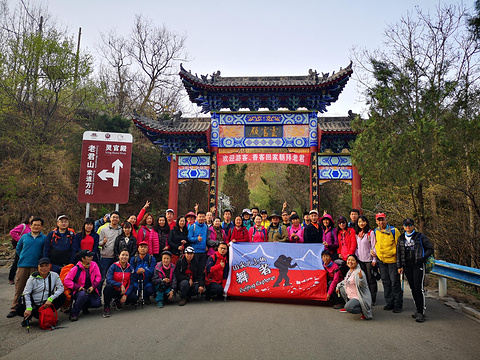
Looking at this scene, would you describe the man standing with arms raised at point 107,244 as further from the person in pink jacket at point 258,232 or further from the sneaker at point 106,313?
the person in pink jacket at point 258,232

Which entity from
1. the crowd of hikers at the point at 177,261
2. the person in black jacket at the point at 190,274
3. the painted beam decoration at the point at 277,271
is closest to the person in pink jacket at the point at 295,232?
the crowd of hikers at the point at 177,261

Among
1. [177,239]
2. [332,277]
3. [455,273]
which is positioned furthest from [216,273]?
[455,273]

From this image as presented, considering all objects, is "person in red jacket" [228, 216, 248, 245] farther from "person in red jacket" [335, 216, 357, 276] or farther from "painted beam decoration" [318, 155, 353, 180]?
"painted beam decoration" [318, 155, 353, 180]

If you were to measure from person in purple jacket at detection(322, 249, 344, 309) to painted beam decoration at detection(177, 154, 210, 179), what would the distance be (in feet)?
24.1

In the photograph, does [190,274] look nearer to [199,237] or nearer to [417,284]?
[199,237]

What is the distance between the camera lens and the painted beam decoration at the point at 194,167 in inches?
522

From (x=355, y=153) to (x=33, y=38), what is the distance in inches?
604

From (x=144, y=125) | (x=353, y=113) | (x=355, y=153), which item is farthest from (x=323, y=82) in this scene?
(x=144, y=125)

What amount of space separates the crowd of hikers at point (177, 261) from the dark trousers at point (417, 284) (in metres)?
0.02

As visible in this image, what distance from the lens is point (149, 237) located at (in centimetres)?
739

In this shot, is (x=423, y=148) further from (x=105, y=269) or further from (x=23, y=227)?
(x=23, y=227)

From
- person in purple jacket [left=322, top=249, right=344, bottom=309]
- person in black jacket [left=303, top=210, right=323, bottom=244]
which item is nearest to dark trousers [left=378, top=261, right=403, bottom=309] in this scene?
person in purple jacket [left=322, top=249, right=344, bottom=309]

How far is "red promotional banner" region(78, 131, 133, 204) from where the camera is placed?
866cm

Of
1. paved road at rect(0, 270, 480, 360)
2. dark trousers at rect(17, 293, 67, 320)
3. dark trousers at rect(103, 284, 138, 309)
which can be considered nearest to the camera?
paved road at rect(0, 270, 480, 360)
